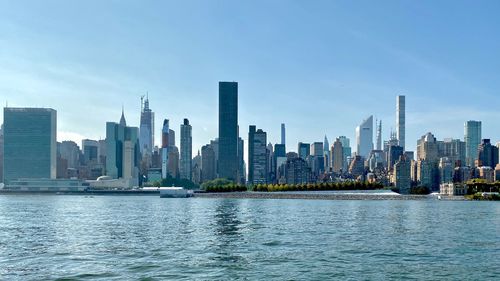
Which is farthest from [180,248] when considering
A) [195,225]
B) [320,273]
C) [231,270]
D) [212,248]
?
[195,225]

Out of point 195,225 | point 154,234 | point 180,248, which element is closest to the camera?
point 180,248

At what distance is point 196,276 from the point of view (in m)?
45.5

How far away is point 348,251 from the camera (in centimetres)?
5953

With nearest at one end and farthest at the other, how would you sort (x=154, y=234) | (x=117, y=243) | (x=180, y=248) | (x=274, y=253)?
(x=274, y=253)
(x=180, y=248)
(x=117, y=243)
(x=154, y=234)

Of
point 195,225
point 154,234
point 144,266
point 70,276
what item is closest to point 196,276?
point 144,266

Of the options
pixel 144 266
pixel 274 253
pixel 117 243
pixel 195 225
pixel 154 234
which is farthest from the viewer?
pixel 195 225

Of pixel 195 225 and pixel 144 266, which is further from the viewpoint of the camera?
pixel 195 225

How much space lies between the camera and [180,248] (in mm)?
62250

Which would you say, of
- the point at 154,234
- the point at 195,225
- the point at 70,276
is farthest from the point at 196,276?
the point at 195,225

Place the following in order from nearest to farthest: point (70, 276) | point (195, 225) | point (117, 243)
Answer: point (70, 276) → point (117, 243) → point (195, 225)

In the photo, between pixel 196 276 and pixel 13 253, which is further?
pixel 13 253

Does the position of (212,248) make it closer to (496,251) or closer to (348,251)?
(348,251)

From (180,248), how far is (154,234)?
17.3 metres

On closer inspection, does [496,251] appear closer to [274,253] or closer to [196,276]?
[274,253]
